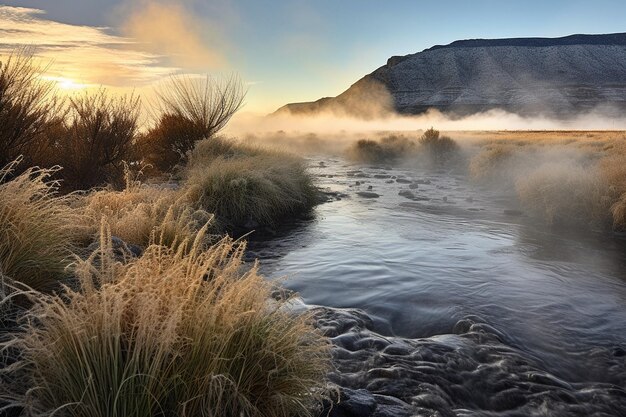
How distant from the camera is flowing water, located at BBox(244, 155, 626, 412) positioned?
18.0 ft

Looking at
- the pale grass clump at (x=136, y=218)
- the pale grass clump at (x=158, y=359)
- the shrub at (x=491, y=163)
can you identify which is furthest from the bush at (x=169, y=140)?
the pale grass clump at (x=158, y=359)

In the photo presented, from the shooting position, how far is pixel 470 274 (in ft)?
25.6

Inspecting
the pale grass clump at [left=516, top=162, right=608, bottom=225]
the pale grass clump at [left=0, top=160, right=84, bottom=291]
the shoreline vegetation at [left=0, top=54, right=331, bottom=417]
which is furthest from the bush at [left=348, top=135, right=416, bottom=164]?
the pale grass clump at [left=0, top=160, right=84, bottom=291]

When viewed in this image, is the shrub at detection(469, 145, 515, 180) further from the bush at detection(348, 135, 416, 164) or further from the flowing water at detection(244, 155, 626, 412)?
the bush at detection(348, 135, 416, 164)

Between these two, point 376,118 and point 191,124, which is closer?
point 191,124

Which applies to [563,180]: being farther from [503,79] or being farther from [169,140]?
[503,79]

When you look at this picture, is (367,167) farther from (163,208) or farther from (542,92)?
(542,92)

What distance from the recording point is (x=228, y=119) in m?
17.3

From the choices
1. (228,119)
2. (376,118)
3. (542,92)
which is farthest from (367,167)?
(542,92)

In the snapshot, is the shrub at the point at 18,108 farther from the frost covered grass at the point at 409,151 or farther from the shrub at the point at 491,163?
the frost covered grass at the point at 409,151

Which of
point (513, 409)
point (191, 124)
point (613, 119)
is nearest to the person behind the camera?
point (513, 409)

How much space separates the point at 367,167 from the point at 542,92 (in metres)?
96.0

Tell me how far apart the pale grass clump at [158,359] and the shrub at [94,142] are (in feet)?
26.3

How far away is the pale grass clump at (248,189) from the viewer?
1059 cm
